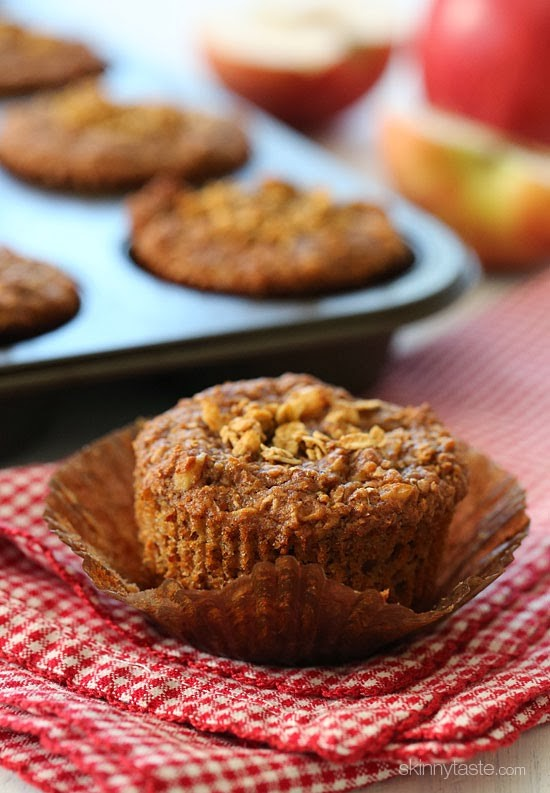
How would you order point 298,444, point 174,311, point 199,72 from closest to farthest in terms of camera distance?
point 298,444
point 174,311
point 199,72

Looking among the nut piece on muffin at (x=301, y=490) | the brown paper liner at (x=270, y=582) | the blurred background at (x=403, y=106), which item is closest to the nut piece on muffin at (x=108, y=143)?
the blurred background at (x=403, y=106)

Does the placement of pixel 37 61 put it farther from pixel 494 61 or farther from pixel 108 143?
pixel 494 61

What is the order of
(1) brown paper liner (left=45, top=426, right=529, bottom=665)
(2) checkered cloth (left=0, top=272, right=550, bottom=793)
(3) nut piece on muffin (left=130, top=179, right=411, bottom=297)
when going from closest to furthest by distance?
(2) checkered cloth (left=0, top=272, right=550, bottom=793) → (1) brown paper liner (left=45, top=426, right=529, bottom=665) → (3) nut piece on muffin (left=130, top=179, right=411, bottom=297)

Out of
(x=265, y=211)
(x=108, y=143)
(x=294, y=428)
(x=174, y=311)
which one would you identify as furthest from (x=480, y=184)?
(x=294, y=428)

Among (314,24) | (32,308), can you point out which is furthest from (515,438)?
(314,24)

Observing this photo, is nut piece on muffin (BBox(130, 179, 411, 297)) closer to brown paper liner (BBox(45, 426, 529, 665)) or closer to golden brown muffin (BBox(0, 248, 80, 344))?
golden brown muffin (BBox(0, 248, 80, 344))

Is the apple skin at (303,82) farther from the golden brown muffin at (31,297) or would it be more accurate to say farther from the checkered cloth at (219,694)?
the checkered cloth at (219,694)

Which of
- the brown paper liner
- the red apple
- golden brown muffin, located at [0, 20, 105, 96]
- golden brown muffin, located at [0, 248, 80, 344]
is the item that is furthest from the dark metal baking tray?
golden brown muffin, located at [0, 20, 105, 96]
